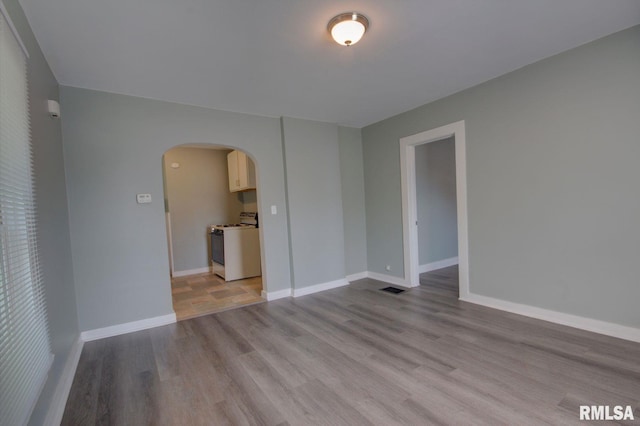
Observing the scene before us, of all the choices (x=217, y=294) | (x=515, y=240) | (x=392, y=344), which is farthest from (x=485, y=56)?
(x=217, y=294)

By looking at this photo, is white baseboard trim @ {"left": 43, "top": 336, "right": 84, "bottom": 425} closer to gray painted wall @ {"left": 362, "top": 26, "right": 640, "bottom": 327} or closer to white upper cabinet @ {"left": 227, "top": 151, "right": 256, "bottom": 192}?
white upper cabinet @ {"left": 227, "top": 151, "right": 256, "bottom": 192}

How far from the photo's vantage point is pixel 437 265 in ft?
17.0

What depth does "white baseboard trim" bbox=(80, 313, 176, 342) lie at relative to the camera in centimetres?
289

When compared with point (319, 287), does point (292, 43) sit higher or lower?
A: higher

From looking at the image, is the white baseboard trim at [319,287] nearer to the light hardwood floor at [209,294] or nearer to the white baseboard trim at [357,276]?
the white baseboard trim at [357,276]

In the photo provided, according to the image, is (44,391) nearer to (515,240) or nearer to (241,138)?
(241,138)

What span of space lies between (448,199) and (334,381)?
4.27 m

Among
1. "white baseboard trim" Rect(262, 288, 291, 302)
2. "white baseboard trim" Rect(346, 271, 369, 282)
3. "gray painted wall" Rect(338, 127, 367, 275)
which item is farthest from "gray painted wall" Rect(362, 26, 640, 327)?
"white baseboard trim" Rect(262, 288, 291, 302)

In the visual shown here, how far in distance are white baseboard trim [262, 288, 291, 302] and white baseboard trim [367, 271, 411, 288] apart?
1.52 metres

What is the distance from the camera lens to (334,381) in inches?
80.4

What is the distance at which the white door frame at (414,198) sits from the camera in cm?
344

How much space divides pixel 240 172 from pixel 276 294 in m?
2.60

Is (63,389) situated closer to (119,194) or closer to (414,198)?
(119,194)

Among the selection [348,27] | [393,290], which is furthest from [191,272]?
[348,27]
